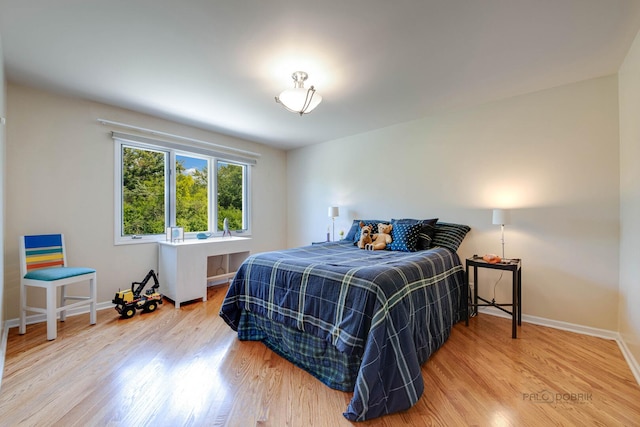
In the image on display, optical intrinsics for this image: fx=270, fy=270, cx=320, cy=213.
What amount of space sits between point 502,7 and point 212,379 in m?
2.91

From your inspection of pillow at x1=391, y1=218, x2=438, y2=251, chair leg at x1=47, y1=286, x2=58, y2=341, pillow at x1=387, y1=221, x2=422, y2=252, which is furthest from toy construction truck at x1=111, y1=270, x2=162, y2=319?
A: pillow at x1=391, y1=218, x2=438, y2=251

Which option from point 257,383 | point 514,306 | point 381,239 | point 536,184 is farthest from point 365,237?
point 257,383

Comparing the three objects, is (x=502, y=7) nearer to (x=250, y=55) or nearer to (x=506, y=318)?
(x=250, y=55)

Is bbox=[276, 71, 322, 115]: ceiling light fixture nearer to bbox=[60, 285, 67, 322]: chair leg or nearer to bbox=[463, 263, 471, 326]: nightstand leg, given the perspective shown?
bbox=[463, 263, 471, 326]: nightstand leg

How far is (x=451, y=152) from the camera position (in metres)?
3.23

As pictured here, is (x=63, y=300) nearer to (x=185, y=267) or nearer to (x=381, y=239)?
(x=185, y=267)

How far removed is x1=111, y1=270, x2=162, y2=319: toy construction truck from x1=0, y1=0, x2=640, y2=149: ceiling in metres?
2.07

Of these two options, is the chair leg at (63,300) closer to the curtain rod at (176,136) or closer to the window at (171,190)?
the window at (171,190)

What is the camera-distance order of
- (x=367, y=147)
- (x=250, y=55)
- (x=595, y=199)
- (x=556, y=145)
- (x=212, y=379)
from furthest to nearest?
(x=367, y=147) < (x=556, y=145) < (x=595, y=199) < (x=250, y=55) < (x=212, y=379)

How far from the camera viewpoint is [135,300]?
288cm

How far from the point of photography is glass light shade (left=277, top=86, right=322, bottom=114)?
2.17m

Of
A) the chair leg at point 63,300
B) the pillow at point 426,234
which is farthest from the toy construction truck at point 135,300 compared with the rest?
the pillow at point 426,234

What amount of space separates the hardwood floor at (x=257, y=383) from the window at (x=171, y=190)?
1.39m

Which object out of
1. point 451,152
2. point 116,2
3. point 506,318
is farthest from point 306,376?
point 451,152
